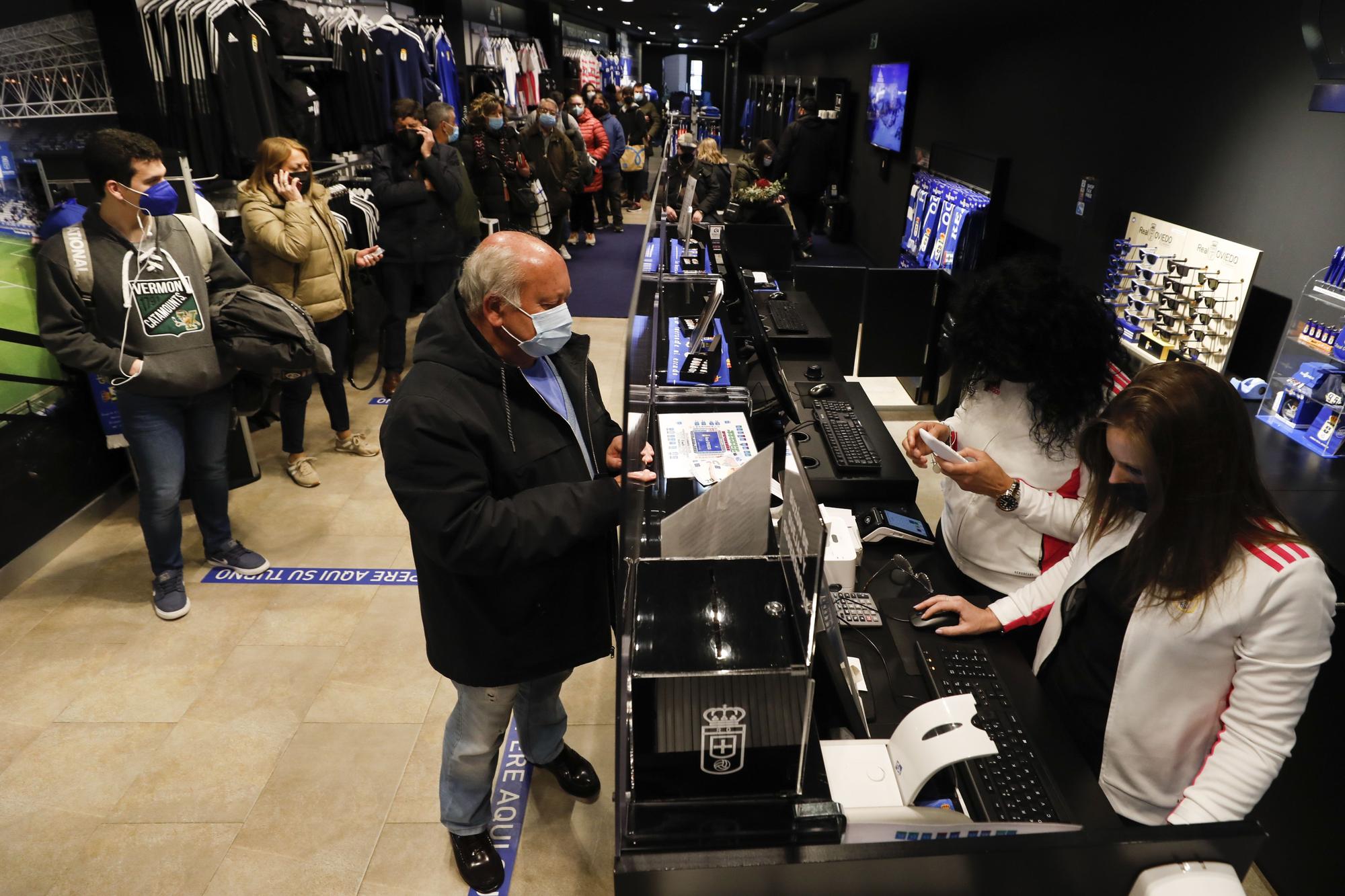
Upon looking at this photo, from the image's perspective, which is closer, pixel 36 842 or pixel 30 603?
pixel 36 842

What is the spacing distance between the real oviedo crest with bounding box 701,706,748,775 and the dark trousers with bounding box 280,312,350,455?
3.74 meters

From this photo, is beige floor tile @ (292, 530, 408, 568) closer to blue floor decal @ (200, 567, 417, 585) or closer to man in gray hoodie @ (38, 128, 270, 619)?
blue floor decal @ (200, 567, 417, 585)

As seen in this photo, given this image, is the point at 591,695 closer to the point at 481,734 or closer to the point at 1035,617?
the point at 481,734

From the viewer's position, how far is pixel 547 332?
1707mm

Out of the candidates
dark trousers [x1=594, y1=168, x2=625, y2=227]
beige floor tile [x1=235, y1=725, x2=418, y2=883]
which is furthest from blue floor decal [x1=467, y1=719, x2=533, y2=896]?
Answer: dark trousers [x1=594, y1=168, x2=625, y2=227]

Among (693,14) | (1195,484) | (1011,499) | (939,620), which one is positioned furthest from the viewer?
(693,14)

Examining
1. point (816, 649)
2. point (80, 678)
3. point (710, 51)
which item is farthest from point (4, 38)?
point (710, 51)

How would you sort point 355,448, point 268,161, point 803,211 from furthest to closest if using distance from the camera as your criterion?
point 803,211, point 355,448, point 268,161

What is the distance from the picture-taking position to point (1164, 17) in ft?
12.8

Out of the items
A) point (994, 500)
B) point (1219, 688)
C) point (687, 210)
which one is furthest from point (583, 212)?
point (1219, 688)

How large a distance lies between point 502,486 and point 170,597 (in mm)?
2408

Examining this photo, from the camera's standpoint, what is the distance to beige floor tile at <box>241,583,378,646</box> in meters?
3.17

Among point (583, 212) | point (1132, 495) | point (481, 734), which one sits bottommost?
point (481, 734)

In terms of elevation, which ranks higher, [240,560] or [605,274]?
[605,274]
